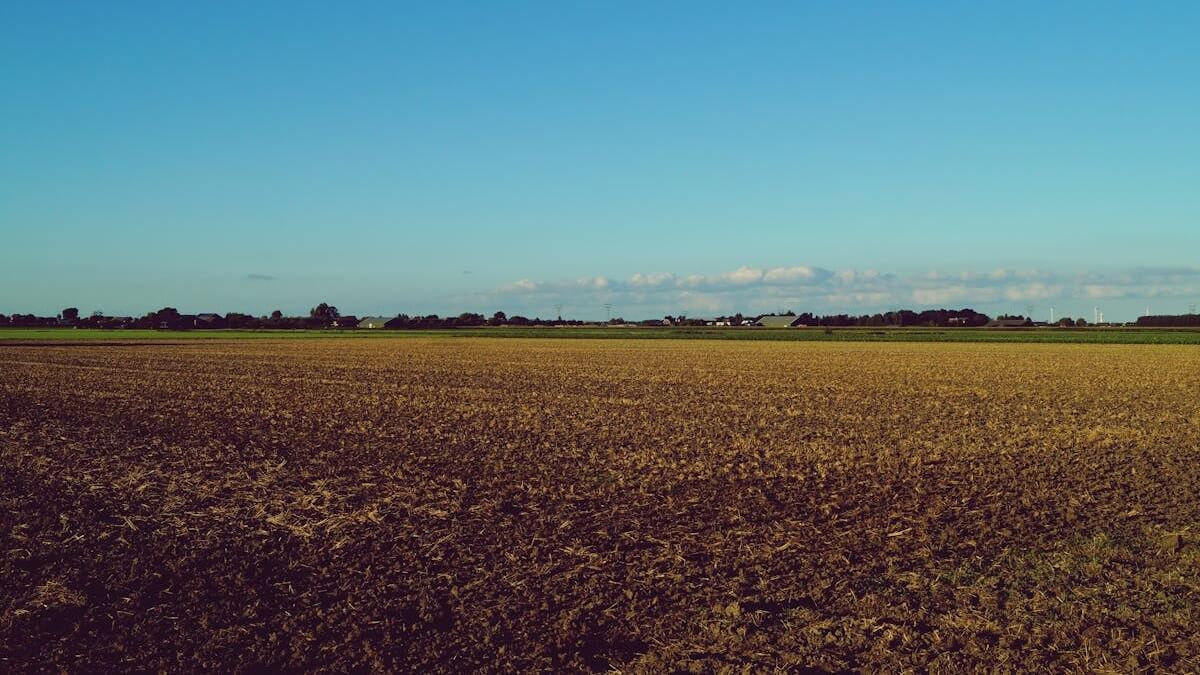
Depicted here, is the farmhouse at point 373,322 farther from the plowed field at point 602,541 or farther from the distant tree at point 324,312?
the plowed field at point 602,541

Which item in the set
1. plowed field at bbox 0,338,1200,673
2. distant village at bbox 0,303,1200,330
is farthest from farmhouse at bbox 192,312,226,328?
plowed field at bbox 0,338,1200,673

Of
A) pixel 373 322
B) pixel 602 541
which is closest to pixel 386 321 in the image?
pixel 373 322

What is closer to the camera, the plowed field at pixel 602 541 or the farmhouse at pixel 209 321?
the plowed field at pixel 602 541

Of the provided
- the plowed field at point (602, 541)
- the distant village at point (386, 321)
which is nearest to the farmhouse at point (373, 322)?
the distant village at point (386, 321)

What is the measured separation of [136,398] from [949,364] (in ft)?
104

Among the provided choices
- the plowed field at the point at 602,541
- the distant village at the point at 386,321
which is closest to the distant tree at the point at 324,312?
the distant village at the point at 386,321

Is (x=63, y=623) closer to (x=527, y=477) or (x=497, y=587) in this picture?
(x=497, y=587)

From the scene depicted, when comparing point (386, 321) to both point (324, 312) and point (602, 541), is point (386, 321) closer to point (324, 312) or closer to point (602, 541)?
point (324, 312)

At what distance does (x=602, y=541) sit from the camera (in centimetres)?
865

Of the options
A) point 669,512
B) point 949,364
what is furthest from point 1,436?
point 949,364

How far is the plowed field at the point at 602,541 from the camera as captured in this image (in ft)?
19.8

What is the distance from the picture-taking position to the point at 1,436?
16719mm

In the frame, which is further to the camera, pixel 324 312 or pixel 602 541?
pixel 324 312

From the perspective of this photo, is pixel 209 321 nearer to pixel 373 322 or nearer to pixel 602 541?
pixel 373 322
